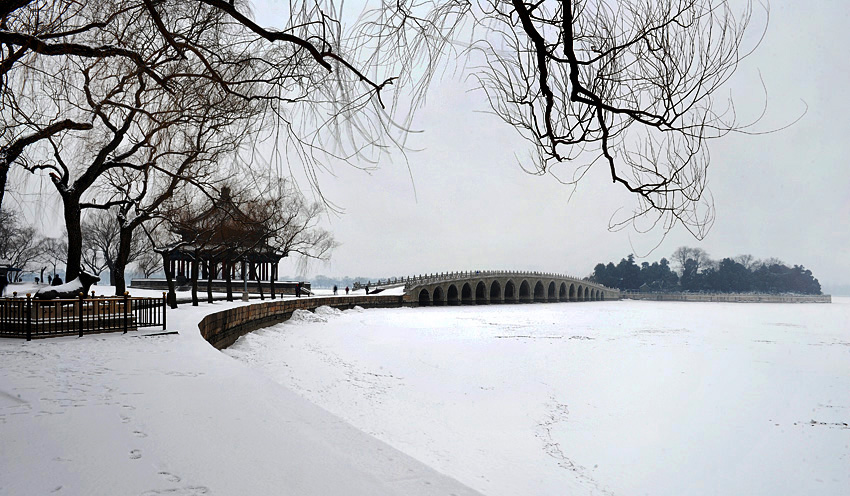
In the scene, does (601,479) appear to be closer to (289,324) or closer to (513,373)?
(513,373)

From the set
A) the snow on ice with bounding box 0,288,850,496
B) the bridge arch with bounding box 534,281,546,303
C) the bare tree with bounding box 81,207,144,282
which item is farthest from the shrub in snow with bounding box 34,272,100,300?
the bridge arch with bounding box 534,281,546,303

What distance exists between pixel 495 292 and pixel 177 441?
6568cm

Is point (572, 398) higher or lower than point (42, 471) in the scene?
lower

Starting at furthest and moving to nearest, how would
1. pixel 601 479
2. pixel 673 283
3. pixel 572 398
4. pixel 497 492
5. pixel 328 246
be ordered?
1. pixel 673 283
2. pixel 328 246
3. pixel 572 398
4. pixel 601 479
5. pixel 497 492

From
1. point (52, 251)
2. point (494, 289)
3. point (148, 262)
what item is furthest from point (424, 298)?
point (52, 251)

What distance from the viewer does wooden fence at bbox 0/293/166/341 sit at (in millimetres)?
10508

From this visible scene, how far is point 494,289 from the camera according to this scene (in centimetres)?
6856

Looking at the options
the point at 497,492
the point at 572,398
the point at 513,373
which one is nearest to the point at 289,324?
the point at 513,373

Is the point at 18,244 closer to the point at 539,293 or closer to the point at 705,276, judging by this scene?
the point at 539,293

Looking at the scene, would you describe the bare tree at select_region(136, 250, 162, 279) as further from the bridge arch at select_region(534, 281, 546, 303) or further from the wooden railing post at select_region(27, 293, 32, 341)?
the bridge arch at select_region(534, 281, 546, 303)

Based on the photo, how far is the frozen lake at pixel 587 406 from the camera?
8.28 m

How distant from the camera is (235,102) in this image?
15.3ft

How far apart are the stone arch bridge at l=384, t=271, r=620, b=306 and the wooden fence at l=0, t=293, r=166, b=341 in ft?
113

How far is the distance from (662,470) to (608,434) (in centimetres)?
162
